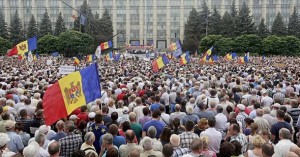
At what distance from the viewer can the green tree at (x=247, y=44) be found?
65.1m

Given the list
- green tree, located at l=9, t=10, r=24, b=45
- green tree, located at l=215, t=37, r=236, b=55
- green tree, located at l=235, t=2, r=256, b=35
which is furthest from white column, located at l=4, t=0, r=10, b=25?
green tree, located at l=215, t=37, r=236, b=55

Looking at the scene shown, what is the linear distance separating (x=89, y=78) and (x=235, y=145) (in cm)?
391

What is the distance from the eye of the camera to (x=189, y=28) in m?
81.9

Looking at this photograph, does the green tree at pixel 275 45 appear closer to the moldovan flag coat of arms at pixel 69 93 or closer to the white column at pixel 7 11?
the moldovan flag coat of arms at pixel 69 93

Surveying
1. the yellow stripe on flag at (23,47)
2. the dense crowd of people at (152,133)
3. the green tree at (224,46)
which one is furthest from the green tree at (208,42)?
the dense crowd of people at (152,133)

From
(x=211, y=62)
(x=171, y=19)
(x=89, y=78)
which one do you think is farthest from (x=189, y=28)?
(x=89, y=78)

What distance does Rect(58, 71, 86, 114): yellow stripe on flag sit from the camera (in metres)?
8.36

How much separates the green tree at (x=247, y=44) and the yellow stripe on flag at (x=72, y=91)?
5843 cm

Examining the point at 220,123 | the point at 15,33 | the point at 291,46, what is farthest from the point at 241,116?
the point at 15,33

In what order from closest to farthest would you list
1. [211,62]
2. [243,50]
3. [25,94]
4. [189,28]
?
[25,94], [211,62], [243,50], [189,28]

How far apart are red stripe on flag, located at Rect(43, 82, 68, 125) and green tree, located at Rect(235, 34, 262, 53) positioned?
2326 inches

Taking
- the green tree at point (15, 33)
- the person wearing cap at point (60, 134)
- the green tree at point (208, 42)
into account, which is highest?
the green tree at point (15, 33)

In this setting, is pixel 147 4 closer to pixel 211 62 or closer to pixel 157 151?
pixel 211 62

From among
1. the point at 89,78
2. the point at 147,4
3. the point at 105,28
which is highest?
the point at 147,4
